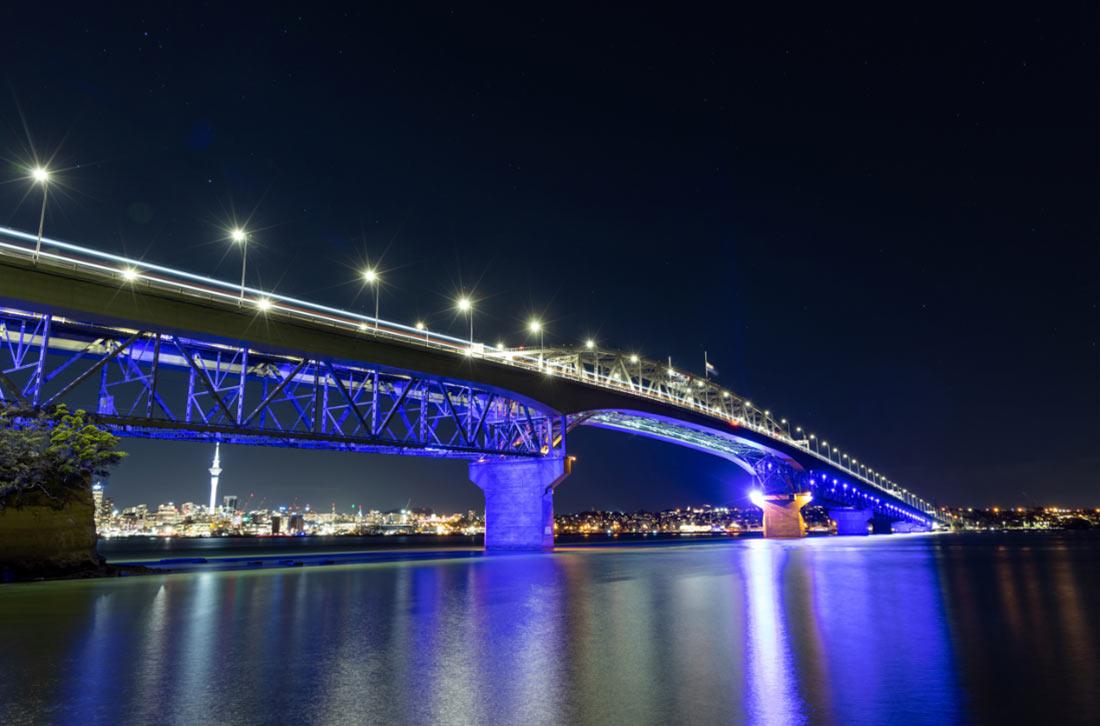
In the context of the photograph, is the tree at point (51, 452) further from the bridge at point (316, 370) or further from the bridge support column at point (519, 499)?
the bridge support column at point (519, 499)

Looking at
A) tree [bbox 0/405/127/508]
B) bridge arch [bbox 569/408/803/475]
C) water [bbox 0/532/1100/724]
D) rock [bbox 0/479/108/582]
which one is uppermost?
bridge arch [bbox 569/408/803/475]

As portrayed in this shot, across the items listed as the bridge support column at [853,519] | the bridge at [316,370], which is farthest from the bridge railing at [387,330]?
the bridge support column at [853,519]

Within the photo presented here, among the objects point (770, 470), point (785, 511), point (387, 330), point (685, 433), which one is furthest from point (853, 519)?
point (387, 330)

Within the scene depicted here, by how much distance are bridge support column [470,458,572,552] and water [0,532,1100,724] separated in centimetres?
4479

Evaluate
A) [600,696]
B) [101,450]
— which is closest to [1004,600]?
Result: [600,696]

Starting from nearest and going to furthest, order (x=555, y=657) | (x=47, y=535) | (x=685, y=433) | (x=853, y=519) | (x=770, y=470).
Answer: (x=555, y=657) → (x=47, y=535) → (x=685, y=433) → (x=770, y=470) → (x=853, y=519)

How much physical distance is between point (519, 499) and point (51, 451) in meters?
44.7

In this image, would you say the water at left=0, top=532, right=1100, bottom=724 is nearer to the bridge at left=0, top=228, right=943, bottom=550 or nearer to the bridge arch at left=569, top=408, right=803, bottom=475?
the bridge at left=0, top=228, right=943, bottom=550

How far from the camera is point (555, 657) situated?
479 inches

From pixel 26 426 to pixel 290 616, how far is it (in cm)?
2143

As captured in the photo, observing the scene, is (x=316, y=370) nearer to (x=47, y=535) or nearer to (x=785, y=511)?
(x=47, y=535)

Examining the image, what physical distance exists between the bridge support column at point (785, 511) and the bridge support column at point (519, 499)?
2793 inches

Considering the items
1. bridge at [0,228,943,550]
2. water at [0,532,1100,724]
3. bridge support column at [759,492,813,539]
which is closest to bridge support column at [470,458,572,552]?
bridge at [0,228,943,550]

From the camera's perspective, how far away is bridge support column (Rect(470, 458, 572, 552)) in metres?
68.9
